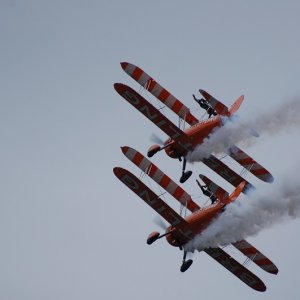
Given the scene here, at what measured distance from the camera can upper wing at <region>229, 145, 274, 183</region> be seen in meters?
46.2

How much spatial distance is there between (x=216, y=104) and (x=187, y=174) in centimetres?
328

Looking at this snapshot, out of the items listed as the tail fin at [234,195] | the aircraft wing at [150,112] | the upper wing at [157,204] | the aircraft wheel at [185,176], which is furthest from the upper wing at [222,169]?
the upper wing at [157,204]

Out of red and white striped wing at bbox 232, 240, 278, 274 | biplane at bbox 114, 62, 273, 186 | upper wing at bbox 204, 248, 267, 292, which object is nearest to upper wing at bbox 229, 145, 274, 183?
biplane at bbox 114, 62, 273, 186

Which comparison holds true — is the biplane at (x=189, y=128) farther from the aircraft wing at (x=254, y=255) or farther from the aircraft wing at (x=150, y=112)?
the aircraft wing at (x=254, y=255)

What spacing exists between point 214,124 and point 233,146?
167 cm

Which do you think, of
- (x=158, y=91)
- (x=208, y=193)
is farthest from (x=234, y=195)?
(x=158, y=91)

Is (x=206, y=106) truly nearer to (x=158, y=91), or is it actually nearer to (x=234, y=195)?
(x=158, y=91)

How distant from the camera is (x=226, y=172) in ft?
152

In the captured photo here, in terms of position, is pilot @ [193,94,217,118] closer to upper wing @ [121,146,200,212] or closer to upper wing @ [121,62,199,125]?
upper wing @ [121,62,199,125]

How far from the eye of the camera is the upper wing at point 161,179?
4491cm

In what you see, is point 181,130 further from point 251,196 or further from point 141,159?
point 251,196

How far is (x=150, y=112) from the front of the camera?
44.8 m

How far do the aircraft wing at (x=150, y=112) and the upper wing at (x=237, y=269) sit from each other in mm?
4752

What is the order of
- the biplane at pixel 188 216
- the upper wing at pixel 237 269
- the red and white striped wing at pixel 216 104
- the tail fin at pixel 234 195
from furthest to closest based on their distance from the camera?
the red and white striped wing at pixel 216 104 → the upper wing at pixel 237 269 → the biplane at pixel 188 216 → the tail fin at pixel 234 195
